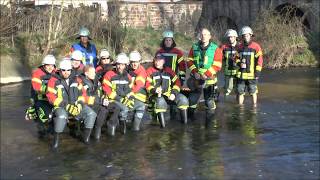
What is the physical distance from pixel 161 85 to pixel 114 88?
108 centimetres

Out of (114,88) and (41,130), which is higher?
(114,88)

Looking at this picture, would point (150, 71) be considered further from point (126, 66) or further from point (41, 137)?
point (41, 137)

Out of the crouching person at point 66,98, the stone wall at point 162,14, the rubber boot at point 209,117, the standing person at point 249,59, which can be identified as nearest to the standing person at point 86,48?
the crouching person at point 66,98

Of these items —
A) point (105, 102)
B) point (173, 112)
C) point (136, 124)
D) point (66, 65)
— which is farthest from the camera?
point (173, 112)

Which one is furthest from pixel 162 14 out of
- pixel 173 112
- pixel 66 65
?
pixel 66 65

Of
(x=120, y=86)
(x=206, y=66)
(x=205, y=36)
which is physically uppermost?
(x=205, y=36)

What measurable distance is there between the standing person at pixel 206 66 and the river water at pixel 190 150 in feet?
2.44

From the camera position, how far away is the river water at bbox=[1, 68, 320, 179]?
31.8 ft

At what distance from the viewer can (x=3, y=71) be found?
23.6m

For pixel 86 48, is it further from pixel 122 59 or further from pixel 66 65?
pixel 66 65

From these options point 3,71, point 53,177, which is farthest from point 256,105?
point 3,71

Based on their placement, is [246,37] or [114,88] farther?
[246,37]

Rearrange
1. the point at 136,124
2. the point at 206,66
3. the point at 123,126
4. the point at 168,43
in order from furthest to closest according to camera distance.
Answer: the point at 168,43
the point at 206,66
the point at 136,124
the point at 123,126

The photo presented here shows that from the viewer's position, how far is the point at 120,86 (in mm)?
11836
